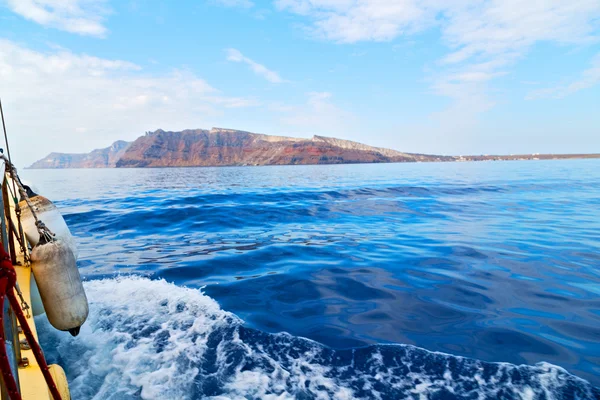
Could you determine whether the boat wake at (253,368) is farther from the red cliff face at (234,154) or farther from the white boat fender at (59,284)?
the red cliff face at (234,154)

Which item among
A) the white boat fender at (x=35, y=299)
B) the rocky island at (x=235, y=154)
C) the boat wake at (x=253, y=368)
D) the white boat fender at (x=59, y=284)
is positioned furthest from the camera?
the rocky island at (x=235, y=154)

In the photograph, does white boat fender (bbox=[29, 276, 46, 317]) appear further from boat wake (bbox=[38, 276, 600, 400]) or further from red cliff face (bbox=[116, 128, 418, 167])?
red cliff face (bbox=[116, 128, 418, 167])

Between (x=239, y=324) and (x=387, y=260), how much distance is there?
4040 millimetres

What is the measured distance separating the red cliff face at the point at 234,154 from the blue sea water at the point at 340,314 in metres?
141

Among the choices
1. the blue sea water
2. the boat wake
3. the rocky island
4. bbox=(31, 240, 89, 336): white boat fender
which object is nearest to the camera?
bbox=(31, 240, 89, 336): white boat fender

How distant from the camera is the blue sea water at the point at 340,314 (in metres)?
3.29

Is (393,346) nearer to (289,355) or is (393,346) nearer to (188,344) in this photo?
(289,355)

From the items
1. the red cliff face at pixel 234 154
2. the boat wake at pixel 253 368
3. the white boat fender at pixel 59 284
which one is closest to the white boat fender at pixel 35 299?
the boat wake at pixel 253 368

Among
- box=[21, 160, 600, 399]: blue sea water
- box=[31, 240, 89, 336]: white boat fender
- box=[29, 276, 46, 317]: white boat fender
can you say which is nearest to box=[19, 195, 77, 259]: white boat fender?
box=[29, 276, 46, 317]: white boat fender

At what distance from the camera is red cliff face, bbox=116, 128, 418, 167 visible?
155775 millimetres

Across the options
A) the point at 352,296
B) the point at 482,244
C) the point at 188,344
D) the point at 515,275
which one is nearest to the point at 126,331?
the point at 188,344

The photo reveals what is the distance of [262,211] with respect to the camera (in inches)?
529

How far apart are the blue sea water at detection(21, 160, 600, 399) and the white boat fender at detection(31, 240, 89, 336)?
919 millimetres

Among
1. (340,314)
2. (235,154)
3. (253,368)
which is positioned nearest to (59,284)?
(253,368)
